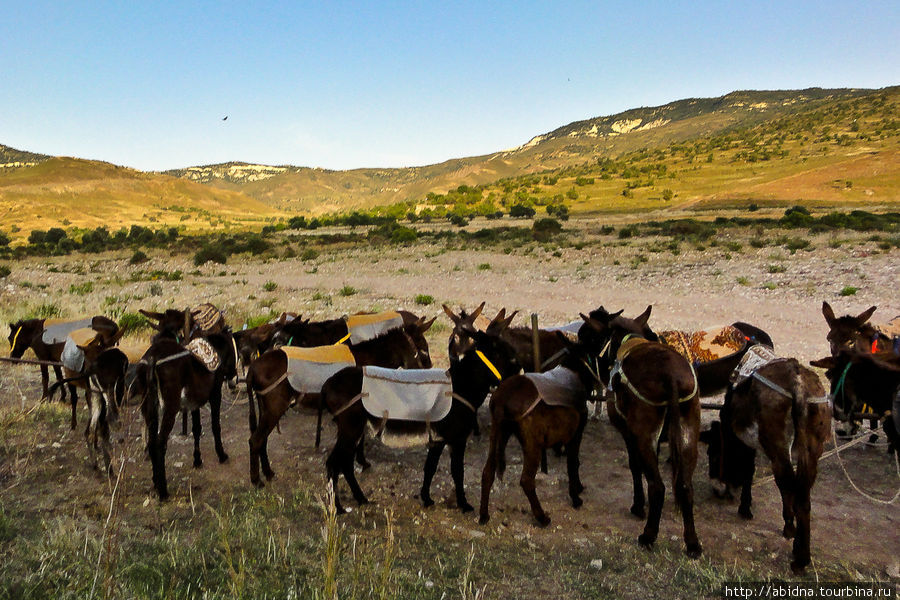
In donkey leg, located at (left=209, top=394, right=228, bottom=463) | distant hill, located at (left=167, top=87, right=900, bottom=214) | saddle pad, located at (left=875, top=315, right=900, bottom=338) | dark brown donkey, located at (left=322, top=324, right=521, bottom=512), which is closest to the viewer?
dark brown donkey, located at (left=322, top=324, right=521, bottom=512)

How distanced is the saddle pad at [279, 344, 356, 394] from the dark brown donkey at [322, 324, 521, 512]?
0.36 m

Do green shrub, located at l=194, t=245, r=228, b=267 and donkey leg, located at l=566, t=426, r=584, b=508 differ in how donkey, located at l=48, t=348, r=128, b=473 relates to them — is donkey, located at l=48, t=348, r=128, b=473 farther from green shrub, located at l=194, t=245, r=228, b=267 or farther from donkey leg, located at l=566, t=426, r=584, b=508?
green shrub, located at l=194, t=245, r=228, b=267

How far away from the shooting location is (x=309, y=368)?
6.04 meters

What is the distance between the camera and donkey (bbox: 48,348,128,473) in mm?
5926

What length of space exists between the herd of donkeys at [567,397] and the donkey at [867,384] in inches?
0.5

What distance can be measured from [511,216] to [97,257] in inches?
1566

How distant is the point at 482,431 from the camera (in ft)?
26.1

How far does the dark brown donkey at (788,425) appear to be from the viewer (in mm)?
4332

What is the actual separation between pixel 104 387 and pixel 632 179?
8484 centimetres

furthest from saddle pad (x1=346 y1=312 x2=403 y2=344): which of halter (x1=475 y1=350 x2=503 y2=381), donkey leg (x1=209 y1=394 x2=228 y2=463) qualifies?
halter (x1=475 y1=350 x2=503 y2=381)

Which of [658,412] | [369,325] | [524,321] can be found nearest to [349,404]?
[369,325]

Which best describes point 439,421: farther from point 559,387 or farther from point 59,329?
point 59,329

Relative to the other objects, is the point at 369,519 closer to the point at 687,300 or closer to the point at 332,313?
the point at 332,313

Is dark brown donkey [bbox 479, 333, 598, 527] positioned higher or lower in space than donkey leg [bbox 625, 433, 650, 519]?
higher
